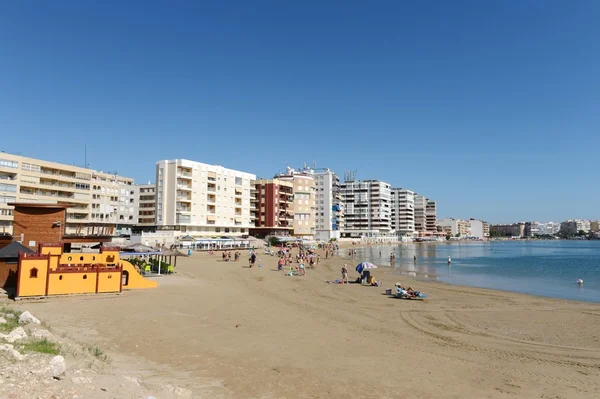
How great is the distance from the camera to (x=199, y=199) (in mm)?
81500

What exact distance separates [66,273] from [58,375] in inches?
648

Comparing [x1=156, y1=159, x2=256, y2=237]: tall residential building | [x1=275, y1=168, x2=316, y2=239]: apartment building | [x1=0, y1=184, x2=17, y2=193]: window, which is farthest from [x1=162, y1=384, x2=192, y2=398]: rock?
[x1=275, y1=168, x2=316, y2=239]: apartment building

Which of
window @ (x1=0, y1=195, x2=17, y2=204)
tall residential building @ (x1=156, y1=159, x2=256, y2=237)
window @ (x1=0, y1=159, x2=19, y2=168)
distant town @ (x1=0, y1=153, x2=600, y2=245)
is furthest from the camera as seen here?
tall residential building @ (x1=156, y1=159, x2=256, y2=237)

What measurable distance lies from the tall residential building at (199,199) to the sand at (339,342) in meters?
A: 54.4

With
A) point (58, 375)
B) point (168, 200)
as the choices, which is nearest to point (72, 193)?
point (168, 200)

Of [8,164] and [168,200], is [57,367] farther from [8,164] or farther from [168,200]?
[168,200]

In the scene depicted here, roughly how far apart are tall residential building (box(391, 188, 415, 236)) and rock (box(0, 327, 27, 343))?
189417mm

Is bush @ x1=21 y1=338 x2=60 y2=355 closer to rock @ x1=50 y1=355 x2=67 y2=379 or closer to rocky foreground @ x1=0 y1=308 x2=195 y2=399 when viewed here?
rocky foreground @ x1=0 y1=308 x2=195 y2=399

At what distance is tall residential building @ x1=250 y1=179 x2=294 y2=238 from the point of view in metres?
100

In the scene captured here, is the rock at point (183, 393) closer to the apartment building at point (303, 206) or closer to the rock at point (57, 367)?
the rock at point (57, 367)

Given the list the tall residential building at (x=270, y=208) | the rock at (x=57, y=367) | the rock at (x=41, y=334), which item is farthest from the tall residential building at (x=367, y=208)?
the rock at (x=57, y=367)

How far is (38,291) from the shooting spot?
824 inches

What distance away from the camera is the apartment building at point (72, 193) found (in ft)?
207

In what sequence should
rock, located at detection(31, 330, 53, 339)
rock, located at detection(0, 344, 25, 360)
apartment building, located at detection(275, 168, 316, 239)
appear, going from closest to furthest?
rock, located at detection(0, 344, 25, 360) < rock, located at detection(31, 330, 53, 339) < apartment building, located at detection(275, 168, 316, 239)
